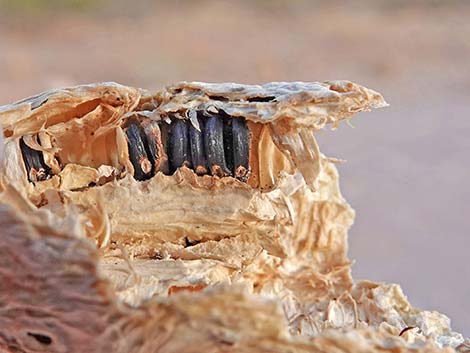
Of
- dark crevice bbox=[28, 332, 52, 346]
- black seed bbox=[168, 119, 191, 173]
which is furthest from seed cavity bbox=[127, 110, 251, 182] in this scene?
dark crevice bbox=[28, 332, 52, 346]

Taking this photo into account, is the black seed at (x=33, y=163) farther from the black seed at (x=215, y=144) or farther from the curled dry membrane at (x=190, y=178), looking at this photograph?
the black seed at (x=215, y=144)

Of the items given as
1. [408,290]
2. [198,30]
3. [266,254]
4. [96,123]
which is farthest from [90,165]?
[198,30]

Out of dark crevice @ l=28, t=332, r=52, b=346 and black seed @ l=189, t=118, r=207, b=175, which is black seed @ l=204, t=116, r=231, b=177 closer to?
black seed @ l=189, t=118, r=207, b=175

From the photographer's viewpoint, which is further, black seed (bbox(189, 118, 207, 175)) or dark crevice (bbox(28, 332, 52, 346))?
black seed (bbox(189, 118, 207, 175))

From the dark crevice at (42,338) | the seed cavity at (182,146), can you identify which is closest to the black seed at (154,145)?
the seed cavity at (182,146)

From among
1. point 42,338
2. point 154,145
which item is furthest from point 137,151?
point 42,338

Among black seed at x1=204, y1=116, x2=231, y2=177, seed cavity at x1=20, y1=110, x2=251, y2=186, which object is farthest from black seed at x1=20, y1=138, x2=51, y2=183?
black seed at x1=204, y1=116, x2=231, y2=177

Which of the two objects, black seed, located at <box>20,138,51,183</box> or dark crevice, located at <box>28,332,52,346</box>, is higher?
black seed, located at <box>20,138,51,183</box>

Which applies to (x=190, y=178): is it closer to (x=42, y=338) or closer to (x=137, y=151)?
(x=137, y=151)
